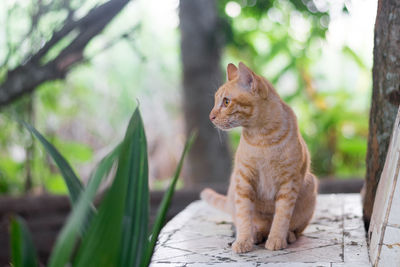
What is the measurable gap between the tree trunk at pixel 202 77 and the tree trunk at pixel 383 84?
198cm

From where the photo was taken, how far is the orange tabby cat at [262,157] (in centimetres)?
143

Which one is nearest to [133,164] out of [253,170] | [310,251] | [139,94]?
[253,170]

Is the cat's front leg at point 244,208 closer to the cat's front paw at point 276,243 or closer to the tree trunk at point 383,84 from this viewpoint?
the cat's front paw at point 276,243

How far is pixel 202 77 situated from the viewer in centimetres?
354

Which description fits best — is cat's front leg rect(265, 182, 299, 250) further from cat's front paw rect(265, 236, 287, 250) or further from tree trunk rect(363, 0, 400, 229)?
tree trunk rect(363, 0, 400, 229)

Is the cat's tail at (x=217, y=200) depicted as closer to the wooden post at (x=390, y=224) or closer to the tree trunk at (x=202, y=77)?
the wooden post at (x=390, y=224)

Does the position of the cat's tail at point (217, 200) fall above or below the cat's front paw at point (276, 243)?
above

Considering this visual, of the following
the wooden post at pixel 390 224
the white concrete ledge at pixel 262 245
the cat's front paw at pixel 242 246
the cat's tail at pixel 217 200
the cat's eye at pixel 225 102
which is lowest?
the white concrete ledge at pixel 262 245

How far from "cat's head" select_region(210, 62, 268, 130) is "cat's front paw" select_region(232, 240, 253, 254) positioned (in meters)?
0.36

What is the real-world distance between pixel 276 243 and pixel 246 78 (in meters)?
0.52

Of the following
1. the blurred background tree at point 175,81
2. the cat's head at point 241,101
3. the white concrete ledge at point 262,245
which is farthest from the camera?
the blurred background tree at point 175,81

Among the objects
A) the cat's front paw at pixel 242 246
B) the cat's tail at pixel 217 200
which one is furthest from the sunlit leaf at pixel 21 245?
the cat's tail at pixel 217 200

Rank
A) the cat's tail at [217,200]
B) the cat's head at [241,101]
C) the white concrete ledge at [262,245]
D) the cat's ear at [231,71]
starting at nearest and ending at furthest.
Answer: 1. the white concrete ledge at [262,245]
2. the cat's head at [241,101]
3. the cat's ear at [231,71]
4. the cat's tail at [217,200]

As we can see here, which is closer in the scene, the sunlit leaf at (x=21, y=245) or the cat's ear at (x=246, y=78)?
the sunlit leaf at (x=21, y=245)
